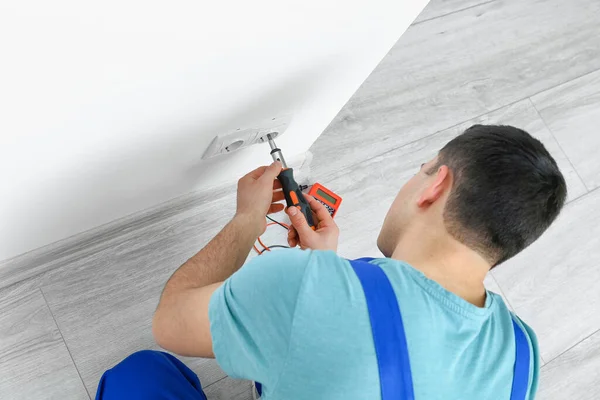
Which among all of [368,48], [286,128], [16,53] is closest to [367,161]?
[286,128]

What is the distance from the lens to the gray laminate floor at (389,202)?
108 centimetres

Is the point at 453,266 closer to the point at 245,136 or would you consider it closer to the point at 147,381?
the point at 245,136

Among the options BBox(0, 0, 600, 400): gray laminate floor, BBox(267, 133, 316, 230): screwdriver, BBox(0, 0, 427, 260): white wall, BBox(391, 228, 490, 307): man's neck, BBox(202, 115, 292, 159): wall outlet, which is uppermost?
BBox(0, 0, 427, 260): white wall

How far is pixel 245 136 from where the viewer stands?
932 mm

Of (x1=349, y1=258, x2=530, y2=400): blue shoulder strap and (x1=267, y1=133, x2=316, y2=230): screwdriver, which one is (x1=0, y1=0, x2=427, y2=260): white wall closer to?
(x1=267, y1=133, x2=316, y2=230): screwdriver

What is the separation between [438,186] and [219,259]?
0.33m

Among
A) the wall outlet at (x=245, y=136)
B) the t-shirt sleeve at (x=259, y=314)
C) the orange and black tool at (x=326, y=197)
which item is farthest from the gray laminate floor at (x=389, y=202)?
the t-shirt sleeve at (x=259, y=314)

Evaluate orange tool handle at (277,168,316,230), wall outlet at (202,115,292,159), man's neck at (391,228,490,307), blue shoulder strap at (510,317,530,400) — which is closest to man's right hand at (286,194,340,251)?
orange tool handle at (277,168,316,230)

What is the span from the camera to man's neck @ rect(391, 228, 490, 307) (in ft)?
2.35

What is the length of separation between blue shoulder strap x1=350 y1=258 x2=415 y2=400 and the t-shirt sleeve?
0.09 metres

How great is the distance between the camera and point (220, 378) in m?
1.14

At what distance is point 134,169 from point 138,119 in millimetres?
197

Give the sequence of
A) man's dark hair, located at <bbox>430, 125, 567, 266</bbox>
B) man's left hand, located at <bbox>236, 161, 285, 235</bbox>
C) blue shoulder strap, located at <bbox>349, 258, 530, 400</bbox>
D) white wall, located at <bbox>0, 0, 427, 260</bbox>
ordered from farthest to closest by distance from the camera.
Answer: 1. man's left hand, located at <bbox>236, 161, 285, 235</bbox>
2. man's dark hair, located at <bbox>430, 125, 567, 266</bbox>
3. blue shoulder strap, located at <bbox>349, 258, 530, 400</bbox>
4. white wall, located at <bbox>0, 0, 427, 260</bbox>

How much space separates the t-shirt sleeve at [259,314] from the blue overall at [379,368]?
82mm
